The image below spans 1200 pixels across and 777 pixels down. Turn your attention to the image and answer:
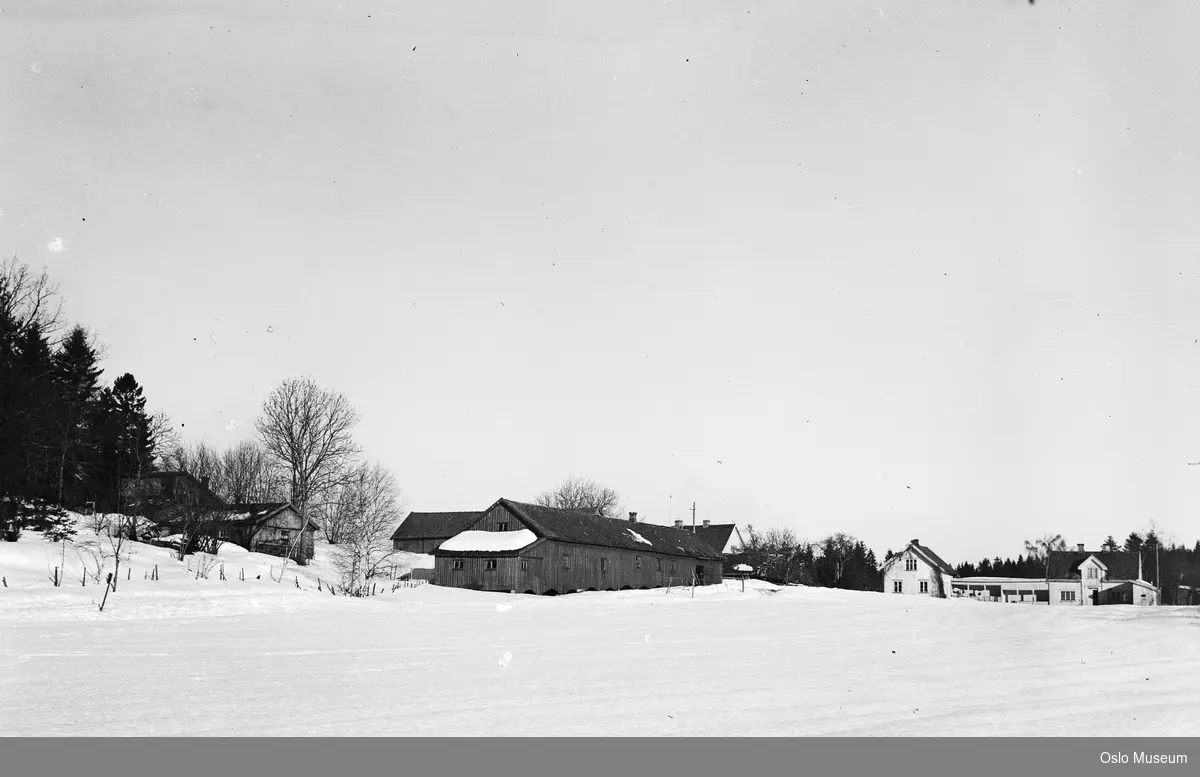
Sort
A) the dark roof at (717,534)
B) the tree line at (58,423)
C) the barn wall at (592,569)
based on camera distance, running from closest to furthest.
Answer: the tree line at (58,423) < the barn wall at (592,569) < the dark roof at (717,534)

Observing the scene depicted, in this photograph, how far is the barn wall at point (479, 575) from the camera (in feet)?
176

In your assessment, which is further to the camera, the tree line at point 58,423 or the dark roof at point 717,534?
the dark roof at point 717,534

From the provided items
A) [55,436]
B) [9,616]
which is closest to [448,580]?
[55,436]

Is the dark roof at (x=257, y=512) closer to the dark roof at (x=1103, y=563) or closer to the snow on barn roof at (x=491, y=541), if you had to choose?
the snow on barn roof at (x=491, y=541)

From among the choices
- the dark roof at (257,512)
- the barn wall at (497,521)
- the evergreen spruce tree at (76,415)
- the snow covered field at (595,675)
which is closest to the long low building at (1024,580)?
the barn wall at (497,521)

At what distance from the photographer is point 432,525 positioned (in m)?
94.1

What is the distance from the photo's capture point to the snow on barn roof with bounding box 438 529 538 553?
54.3m

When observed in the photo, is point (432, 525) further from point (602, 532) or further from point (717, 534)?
point (602, 532)

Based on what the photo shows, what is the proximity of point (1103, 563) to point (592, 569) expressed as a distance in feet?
191

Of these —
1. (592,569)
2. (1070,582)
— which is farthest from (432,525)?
(1070,582)

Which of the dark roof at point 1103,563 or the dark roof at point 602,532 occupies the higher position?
the dark roof at point 602,532

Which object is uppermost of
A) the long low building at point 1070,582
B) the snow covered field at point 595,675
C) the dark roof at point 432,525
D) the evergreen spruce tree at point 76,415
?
the evergreen spruce tree at point 76,415

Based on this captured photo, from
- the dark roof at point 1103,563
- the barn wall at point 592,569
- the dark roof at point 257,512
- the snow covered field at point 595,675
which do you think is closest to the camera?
the snow covered field at point 595,675

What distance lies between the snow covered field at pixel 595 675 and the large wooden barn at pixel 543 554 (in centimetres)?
2878
